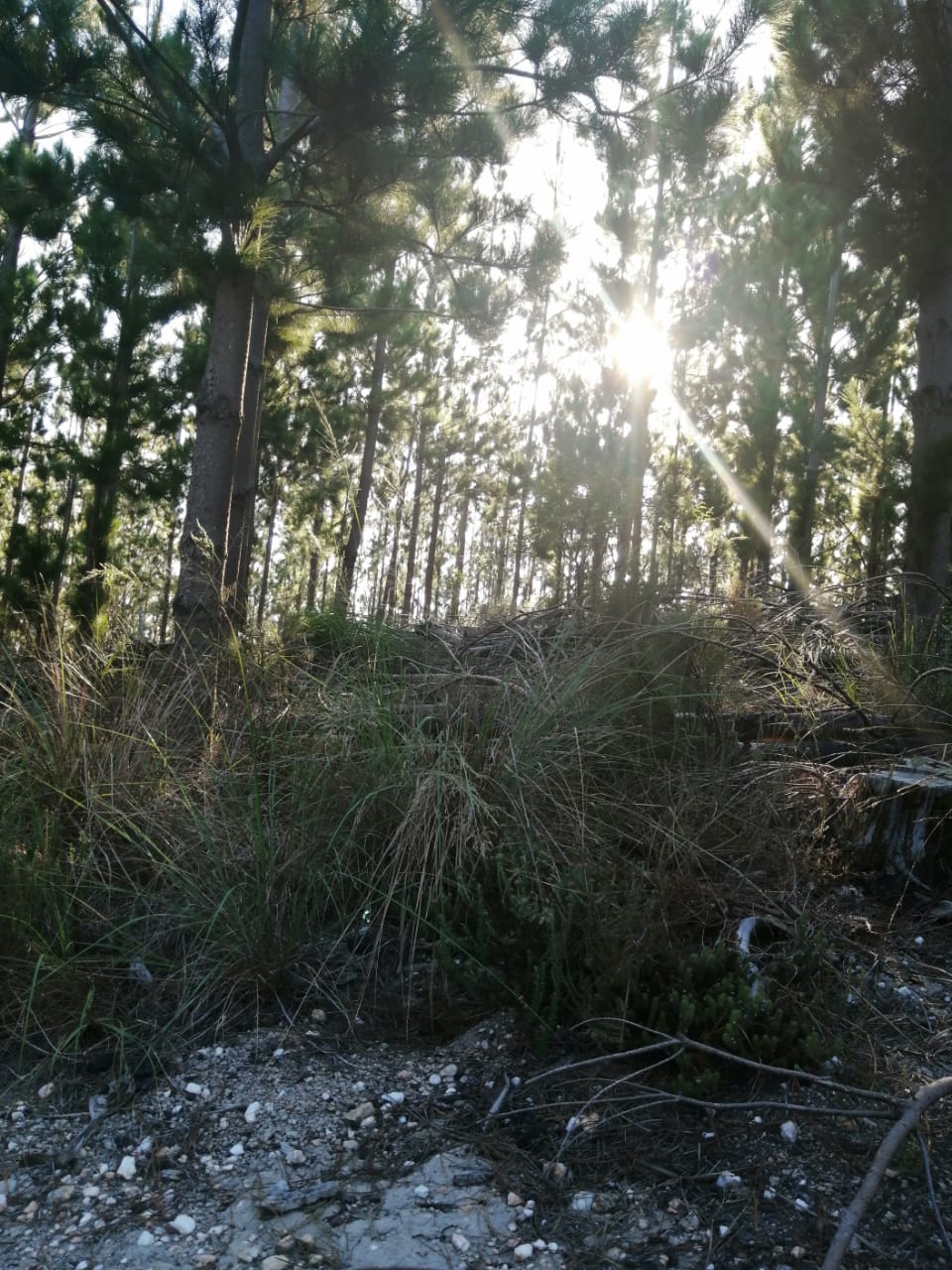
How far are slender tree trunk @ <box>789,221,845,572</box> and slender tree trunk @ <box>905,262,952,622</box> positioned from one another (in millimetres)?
7284

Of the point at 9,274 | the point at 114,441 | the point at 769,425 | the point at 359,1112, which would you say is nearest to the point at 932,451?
the point at 359,1112

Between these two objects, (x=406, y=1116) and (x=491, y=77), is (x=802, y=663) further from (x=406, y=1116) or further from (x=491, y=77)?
(x=491, y=77)

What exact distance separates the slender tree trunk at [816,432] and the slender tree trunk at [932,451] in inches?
287

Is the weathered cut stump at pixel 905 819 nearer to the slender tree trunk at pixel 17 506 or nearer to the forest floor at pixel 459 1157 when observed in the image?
the forest floor at pixel 459 1157

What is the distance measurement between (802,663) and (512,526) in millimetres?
17035

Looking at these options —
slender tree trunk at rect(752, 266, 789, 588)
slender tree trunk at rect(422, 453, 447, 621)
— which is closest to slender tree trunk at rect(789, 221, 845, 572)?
slender tree trunk at rect(752, 266, 789, 588)

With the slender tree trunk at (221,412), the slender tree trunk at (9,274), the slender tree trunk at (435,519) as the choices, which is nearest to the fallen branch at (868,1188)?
the slender tree trunk at (221,412)

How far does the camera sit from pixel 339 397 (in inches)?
588

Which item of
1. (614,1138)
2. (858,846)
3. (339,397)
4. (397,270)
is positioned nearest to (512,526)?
(339,397)

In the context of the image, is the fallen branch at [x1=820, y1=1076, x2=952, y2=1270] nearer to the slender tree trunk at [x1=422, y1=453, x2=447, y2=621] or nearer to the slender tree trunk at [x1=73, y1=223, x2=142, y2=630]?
the slender tree trunk at [x1=73, y1=223, x2=142, y2=630]

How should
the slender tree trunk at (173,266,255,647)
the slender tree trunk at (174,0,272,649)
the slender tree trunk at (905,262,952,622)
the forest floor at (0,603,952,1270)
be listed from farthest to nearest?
the slender tree trunk at (905,262,952,622) → the slender tree trunk at (173,266,255,647) → the slender tree trunk at (174,0,272,649) → the forest floor at (0,603,952,1270)

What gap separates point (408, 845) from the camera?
297cm

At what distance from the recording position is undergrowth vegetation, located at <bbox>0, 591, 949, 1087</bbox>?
260 centimetres

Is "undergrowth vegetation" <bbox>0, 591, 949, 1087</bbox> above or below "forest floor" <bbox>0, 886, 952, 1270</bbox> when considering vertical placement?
above
